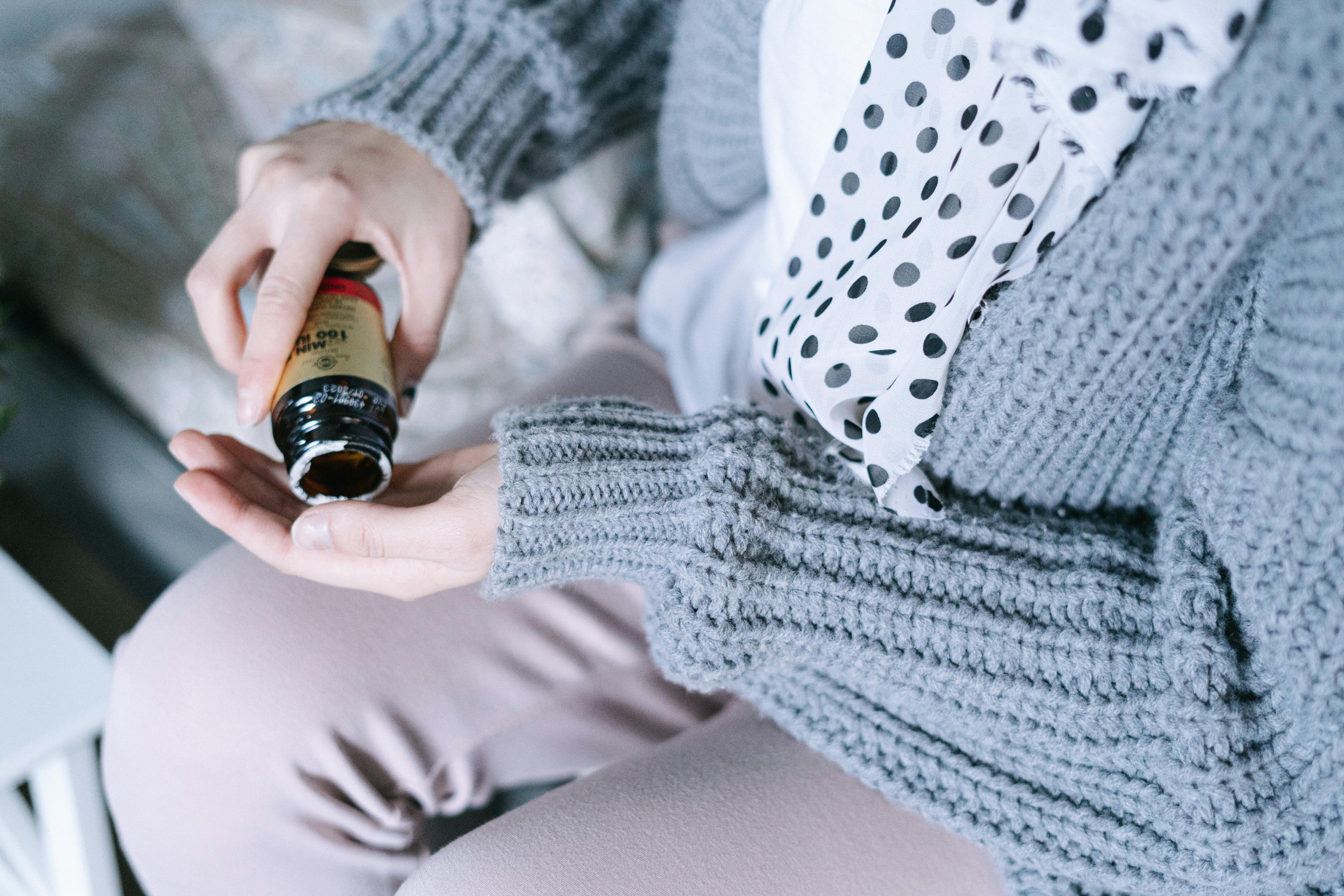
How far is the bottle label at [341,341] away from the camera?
18.6 inches

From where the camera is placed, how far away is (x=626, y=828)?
1.63 ft

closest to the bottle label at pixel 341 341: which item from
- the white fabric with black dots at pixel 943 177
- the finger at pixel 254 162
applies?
the finger at pixel 254 162

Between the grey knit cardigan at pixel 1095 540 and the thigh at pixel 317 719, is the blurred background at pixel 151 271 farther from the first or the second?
the grey knit cardigan at pixel 1095 540

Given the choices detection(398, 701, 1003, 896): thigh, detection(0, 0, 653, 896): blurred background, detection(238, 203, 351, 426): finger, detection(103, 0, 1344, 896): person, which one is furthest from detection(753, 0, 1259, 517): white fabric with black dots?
detection(0, 0, 653, 896): blurred background

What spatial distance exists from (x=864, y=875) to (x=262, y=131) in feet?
3.58

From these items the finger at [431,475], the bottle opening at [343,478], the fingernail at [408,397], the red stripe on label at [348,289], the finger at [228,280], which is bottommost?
the finger at [431,475]

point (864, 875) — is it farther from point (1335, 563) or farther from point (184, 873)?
point (184, 873)

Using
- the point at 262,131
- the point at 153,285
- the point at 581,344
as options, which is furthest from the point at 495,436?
the point at 262,131

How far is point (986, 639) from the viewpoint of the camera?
1.48ft

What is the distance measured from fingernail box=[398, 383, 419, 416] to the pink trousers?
0.45 feet

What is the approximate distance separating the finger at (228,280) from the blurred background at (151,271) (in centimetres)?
26

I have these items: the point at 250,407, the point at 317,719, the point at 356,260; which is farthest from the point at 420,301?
the point at 317,719

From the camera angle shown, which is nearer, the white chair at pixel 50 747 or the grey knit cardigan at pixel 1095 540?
the grey knit cardigan at pixel 1095 540

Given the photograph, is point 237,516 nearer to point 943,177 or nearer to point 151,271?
point 943,177
